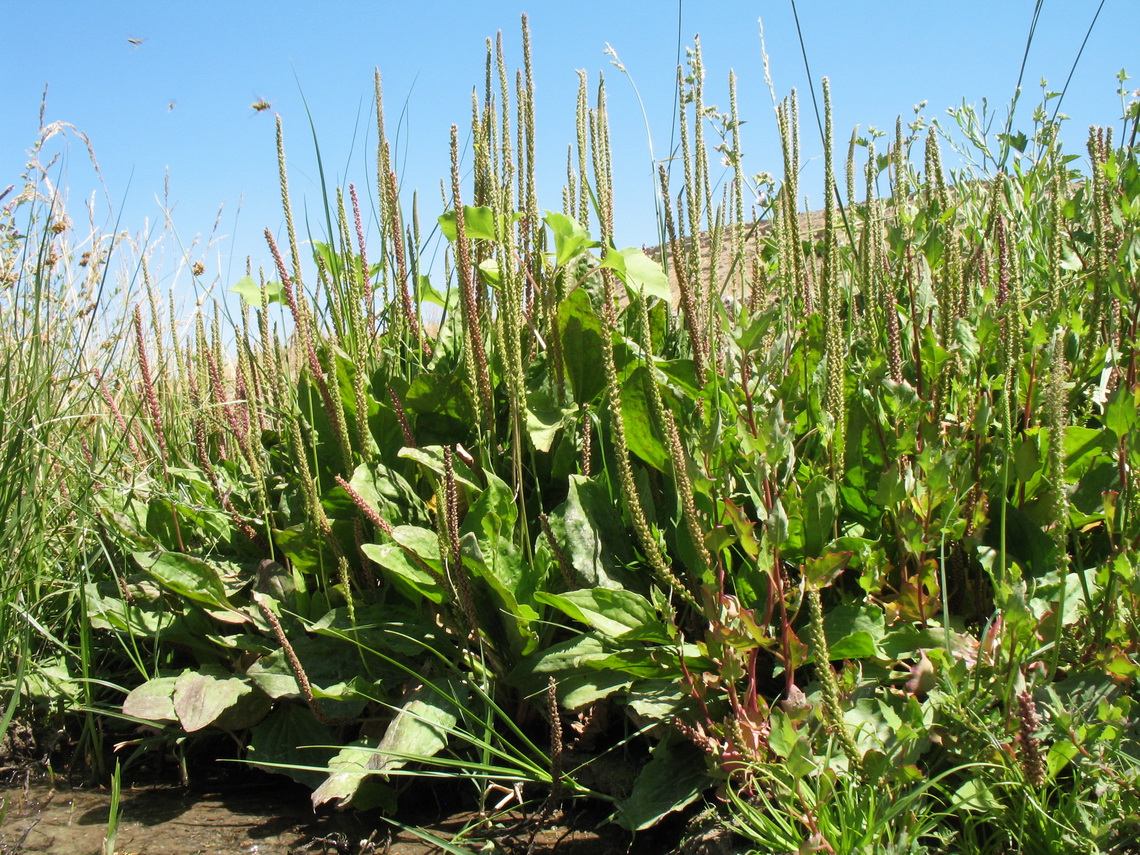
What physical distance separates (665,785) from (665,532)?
0.45 m

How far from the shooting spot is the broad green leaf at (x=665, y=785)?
1.27m

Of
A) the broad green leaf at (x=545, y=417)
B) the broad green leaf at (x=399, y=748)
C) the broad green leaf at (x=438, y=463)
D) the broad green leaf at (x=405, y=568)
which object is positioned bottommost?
the broad green leaf at (x=399, y=748)

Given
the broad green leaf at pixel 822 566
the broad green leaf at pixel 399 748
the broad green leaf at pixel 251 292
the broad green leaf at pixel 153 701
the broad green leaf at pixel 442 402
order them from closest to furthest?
1. the broad green leaf at pixel 822 566
2. the broad green leaf at pixel 399 748
3. the broad green leaf at pixel 153 701
4. the broad green leaf at pixel 442 402
5. the broad green leaf at pixel 251 292

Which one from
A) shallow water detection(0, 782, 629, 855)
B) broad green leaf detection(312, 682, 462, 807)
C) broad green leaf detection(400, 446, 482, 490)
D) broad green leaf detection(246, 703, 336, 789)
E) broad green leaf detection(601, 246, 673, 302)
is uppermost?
broad green leaf detection(601, 246, 673, 302)

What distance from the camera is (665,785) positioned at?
4.28ft

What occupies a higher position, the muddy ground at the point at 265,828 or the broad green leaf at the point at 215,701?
the broad green leaf at the point at 215,701

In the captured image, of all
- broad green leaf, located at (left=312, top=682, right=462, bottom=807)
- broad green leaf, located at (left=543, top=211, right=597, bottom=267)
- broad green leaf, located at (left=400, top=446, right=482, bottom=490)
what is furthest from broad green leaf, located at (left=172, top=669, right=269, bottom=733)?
broad green leaf, located at (left=543, top=211, right=597, bottom=267)

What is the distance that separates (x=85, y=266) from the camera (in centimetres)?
281

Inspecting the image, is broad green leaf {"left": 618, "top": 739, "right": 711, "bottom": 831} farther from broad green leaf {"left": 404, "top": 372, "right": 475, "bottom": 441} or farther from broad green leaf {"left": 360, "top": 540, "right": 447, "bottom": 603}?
broad green leaf {"left": 404, "top": 372, "right": 475, "bottom": 441}

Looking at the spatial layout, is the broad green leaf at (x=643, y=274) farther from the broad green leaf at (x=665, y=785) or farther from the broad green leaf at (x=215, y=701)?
the broad green leaf at (x=215, y=701)

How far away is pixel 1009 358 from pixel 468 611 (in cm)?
99

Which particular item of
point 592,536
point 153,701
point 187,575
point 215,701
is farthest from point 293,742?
point 592,536

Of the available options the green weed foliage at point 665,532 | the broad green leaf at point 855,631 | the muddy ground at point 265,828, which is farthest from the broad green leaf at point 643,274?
the muddy ground at point 265,828

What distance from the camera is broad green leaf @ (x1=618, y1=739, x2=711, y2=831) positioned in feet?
4.16
